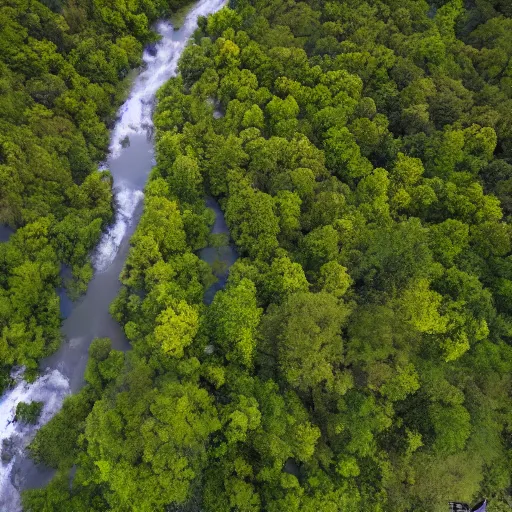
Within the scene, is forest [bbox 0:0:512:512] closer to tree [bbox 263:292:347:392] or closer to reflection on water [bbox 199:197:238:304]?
tree [bbox 263:292:347:392]

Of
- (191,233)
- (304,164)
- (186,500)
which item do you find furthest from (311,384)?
(304,164)

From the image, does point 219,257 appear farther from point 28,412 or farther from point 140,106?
point 140,106

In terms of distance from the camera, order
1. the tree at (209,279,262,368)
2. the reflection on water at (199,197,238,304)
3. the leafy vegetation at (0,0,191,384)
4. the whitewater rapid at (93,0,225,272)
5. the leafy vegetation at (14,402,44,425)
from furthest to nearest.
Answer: the whitewater rapid at (93,0,225,272), the reflection on water at (199,197,238,304), the leafy vegetation at (0,0,191,384), the leafy vegetation at (14,402,44,425), the tree at (209,279,262,368)

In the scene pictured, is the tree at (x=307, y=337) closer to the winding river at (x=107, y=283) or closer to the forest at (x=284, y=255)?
the forest at (x=284, y=255)

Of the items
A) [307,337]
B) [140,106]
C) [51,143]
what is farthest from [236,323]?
[140,106]

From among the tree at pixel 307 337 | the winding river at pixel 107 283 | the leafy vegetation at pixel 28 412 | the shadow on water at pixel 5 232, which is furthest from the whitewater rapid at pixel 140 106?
the tree at pixel 307 337

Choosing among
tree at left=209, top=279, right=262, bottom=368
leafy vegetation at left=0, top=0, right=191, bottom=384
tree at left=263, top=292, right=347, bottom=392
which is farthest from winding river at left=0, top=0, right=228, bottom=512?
tree at left=263, top=292, right=347, bottom=392
